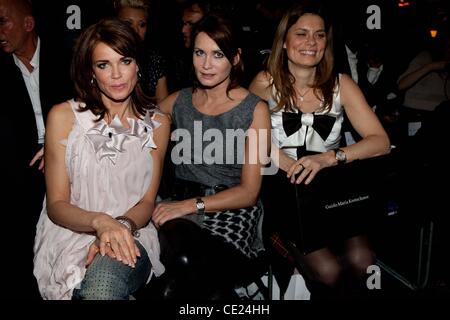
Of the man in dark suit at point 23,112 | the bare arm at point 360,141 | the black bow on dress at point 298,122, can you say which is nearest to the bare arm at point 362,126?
the bare arm at point 360,141

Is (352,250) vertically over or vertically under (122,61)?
under

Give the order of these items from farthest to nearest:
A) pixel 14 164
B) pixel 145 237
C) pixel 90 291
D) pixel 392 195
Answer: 1. pixel 14 164
2. pixel 392 195
3. pixel 145 237
4. pixel 90 291

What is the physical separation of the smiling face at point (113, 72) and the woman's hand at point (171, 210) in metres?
0.59

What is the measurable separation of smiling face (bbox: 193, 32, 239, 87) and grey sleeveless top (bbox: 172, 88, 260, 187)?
7.5 inches

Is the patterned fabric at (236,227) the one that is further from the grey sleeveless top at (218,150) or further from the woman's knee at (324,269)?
the woman's knee at (324,269)

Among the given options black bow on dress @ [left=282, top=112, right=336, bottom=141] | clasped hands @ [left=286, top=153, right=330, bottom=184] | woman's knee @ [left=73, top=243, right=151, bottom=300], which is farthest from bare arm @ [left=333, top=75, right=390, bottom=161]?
woman's knee @ [left=73, top=243, right=151, bottom=300]

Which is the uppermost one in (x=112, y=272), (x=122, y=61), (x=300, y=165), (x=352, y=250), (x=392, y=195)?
(x=122, y=61)

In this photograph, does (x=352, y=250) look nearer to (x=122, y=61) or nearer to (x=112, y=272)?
(x=112, y=272)

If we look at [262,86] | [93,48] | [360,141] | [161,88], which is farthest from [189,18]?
[360,141]

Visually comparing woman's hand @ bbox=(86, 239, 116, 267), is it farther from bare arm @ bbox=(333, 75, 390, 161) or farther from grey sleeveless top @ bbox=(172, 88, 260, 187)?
bare arm @ bbox=(333, 75, 390, 161)

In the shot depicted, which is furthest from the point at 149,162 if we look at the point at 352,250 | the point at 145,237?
the point at 352,250

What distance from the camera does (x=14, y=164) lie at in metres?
2.68

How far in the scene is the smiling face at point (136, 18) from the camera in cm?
349

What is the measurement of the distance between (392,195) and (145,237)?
128cm
